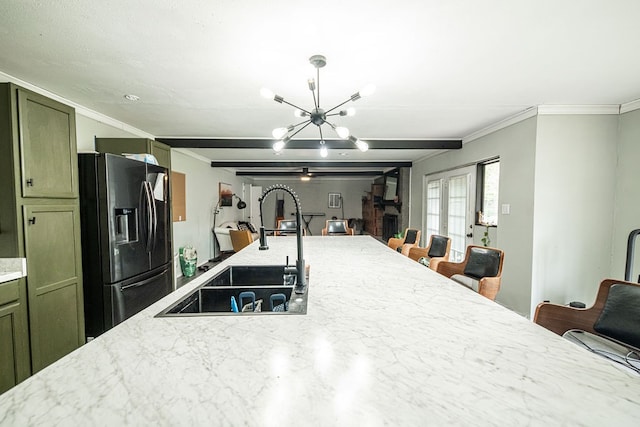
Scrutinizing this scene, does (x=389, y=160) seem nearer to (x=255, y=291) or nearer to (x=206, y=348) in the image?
(x=255, y=291)

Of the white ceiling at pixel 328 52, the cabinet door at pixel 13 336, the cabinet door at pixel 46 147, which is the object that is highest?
the white ceiling at pixel 328 52

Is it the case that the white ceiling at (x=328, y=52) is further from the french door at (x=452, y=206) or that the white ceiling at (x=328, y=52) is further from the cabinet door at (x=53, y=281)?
the french door at (x=452, y=206)

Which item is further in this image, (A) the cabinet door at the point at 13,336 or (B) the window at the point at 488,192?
(B) the window at the point at 488,192

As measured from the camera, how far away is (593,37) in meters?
1.66

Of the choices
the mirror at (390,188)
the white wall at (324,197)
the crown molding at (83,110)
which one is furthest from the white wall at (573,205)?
the white wall at (324,197)

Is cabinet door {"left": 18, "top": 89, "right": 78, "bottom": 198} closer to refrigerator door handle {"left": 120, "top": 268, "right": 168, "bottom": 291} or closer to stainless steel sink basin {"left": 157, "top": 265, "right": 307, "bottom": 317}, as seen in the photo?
refrigerator door handle {"left": 120, "top": 268, "right": 168, "bottom": 291}

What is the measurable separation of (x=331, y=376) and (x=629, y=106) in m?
3.99

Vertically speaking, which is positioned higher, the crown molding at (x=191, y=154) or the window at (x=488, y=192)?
the crown molding at (x=191, y=154)

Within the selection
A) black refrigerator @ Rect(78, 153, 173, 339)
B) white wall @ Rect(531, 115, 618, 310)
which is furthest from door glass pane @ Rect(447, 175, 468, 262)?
black refrigerator @ Rect(78, 153, 173, 339)

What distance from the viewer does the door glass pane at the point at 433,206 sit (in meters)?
5.26

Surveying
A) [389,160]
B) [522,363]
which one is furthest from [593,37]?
[389,160]

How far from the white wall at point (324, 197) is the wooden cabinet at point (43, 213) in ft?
25.3

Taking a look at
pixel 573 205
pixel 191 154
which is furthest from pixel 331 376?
pixel 191 154

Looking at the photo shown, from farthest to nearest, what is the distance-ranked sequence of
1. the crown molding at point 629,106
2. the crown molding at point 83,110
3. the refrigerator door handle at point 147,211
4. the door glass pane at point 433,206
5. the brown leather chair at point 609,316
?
the door glass pane at point 433,206 < the crown molding at point 629,106 < the refrigerator door handle at point 147,211 < the crown molding at point 83,110 < the brown leather chair at point 609,316
